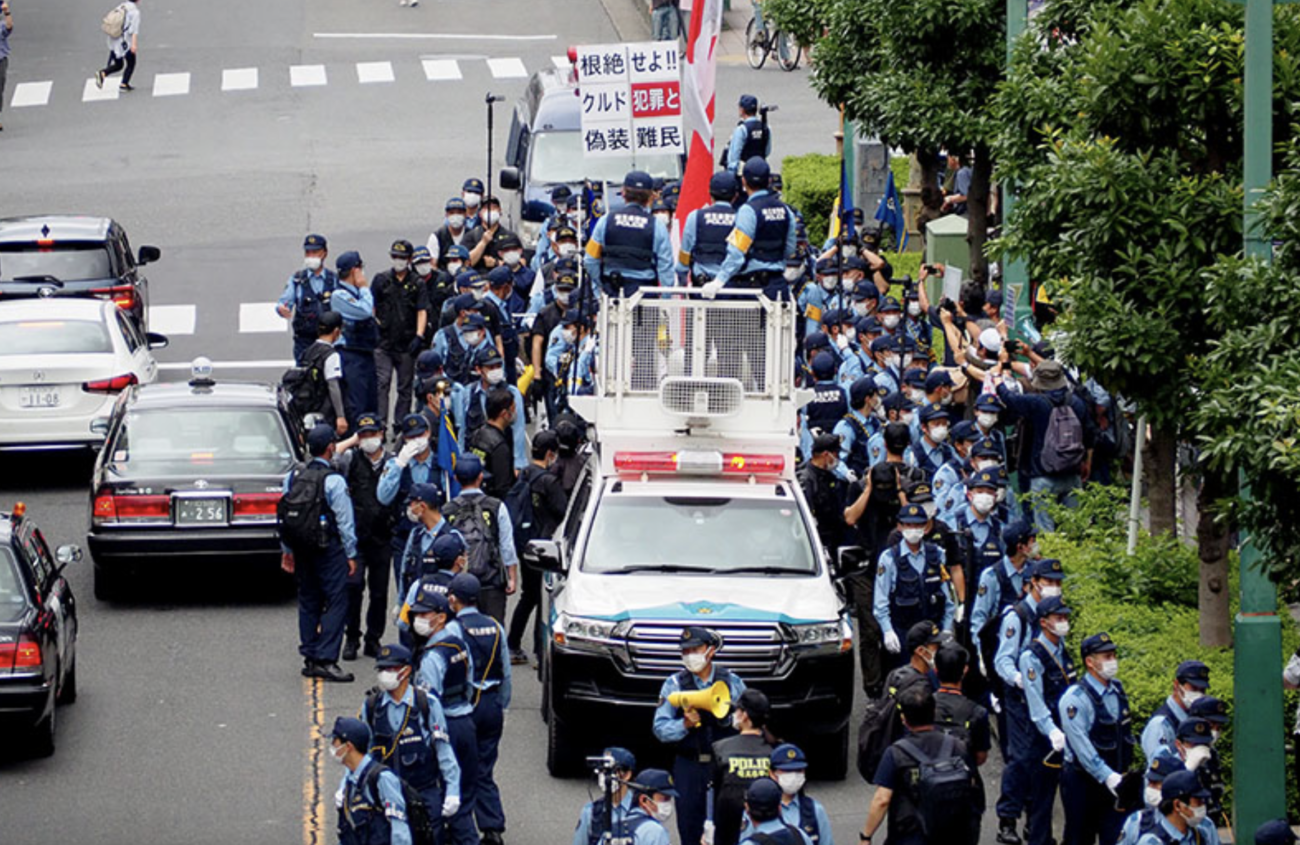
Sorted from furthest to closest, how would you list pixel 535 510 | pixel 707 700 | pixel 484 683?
pixel 535 510 → pixel 484 683 → pixel 707 700

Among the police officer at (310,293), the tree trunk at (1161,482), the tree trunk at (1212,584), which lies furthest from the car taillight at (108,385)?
the tree trunk at (1212,584)

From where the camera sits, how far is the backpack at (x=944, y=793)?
39.0 ft

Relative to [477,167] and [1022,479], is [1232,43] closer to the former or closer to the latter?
[1022,479]

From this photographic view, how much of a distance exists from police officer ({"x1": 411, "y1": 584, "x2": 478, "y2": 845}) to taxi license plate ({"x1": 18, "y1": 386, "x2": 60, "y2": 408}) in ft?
30.7

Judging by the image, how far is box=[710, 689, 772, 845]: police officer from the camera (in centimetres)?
1195

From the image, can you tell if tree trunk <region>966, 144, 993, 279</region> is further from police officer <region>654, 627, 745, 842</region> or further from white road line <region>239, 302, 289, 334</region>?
police officer <region>654, 627, 745, 842</region>

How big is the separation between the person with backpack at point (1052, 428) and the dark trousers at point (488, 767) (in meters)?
5.77

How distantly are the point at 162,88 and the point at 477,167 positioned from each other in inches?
330

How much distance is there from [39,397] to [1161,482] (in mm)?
10187

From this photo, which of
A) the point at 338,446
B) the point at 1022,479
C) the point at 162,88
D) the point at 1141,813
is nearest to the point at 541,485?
the point at 338,446

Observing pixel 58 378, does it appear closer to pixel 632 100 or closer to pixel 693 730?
pixel 632 100

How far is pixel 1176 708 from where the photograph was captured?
12.5 m

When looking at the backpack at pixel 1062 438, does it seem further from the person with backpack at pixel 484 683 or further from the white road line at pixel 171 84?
the white road line at pixel 171 84

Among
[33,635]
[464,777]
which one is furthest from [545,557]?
[33,635]
